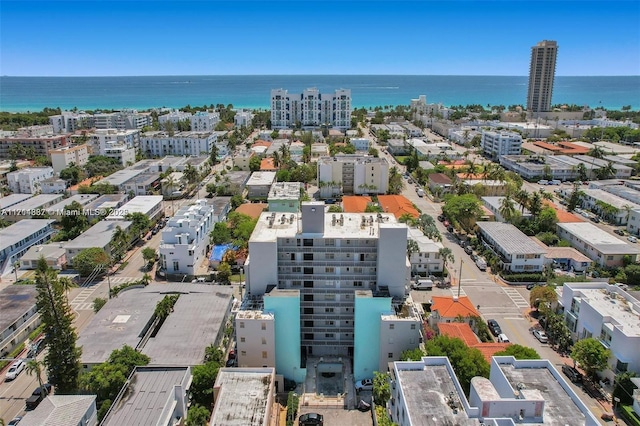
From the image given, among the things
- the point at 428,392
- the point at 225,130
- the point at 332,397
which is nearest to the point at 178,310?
the point at 332,397

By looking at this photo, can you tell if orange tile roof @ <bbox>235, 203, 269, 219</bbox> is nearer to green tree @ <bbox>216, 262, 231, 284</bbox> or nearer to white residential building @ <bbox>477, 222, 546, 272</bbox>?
green tree @ <bbox>216, 262, 231, 284</bbox>

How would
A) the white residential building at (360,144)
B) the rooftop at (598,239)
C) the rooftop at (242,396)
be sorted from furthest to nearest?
1. the white residential building at (360,144)
2. the rooftop at (598,239)
3. the rooftop at (242,396)

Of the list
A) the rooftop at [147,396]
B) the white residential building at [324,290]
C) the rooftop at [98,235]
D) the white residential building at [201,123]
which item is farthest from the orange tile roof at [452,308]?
the white residential building at [201,123]

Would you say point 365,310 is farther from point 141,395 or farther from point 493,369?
point 141,395

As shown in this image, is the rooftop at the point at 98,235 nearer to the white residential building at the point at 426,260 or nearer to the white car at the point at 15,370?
the white car at the point at 15,370

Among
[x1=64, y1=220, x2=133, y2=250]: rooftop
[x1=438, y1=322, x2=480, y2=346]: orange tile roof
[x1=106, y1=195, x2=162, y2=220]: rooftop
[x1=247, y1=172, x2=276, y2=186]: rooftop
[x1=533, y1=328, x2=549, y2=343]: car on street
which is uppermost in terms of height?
[x1=247, y1=172, x2=276, y2=186]: rooftop

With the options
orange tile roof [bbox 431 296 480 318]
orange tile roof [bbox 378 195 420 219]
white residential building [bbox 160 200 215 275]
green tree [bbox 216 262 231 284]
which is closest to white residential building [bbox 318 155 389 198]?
orange tile roof [bbox 378 195 420 219]
